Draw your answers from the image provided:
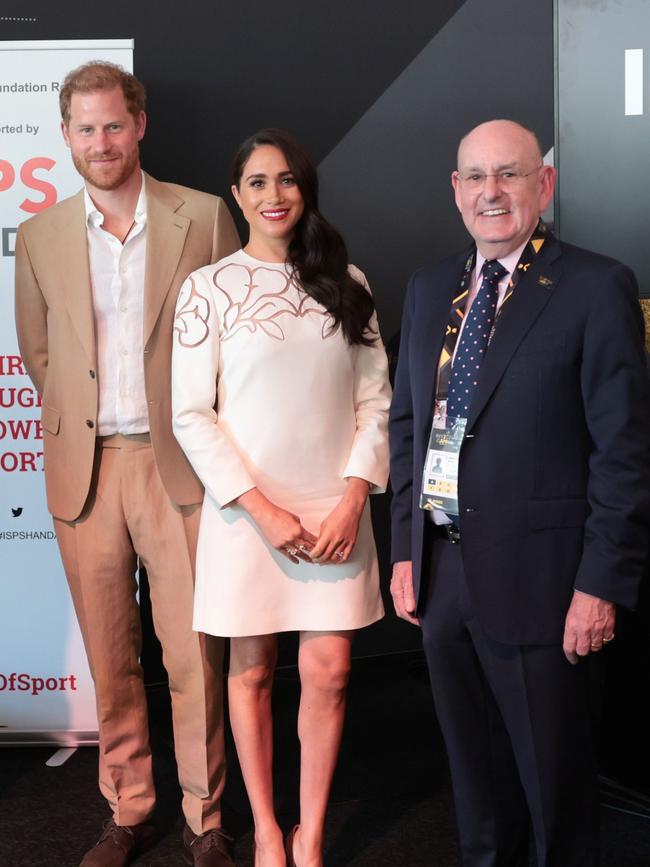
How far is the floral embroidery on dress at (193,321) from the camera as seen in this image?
2520 mm

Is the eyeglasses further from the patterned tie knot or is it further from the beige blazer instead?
the beige blazer

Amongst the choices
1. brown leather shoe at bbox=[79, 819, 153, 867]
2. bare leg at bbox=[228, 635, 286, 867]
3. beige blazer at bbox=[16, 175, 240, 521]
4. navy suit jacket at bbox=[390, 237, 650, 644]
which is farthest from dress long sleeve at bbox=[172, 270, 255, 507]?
brown leather shoe at bbox=[79, 819, 153, 867]

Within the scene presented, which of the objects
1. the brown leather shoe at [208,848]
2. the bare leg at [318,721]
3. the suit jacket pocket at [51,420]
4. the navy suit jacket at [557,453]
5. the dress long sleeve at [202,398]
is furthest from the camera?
the suit jacket pocket at [51,420]

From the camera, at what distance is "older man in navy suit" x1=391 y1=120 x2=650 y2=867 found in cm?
194

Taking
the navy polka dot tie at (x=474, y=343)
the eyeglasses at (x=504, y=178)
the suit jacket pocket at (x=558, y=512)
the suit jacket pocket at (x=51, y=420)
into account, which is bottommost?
the suit jacket pocket at (x=558, y=512)

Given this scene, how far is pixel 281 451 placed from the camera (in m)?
2.50

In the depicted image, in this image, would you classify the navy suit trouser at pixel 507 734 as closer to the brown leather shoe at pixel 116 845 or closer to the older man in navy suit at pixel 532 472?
the older man in navy suit at pixel 532 472

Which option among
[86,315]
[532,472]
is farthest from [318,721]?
[86,315]

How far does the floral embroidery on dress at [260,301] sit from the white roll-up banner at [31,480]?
3.69 ft

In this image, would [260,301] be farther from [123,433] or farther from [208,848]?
[208,848]

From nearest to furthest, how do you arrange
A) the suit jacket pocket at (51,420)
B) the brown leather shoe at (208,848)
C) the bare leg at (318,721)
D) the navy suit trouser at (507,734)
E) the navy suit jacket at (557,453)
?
the navy suit jacket at (557,453) → the navy suit trouser at (507,734) → the bare leg at (318,721) → the brown leather shoe at (208,848) → the suit jacket pocket at (51,420)

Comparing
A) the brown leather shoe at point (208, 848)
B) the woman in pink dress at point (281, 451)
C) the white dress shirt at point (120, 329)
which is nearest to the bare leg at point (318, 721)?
the woman in pink dress at point (281, 451)

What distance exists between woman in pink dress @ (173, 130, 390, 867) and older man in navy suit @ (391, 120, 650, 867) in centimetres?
39

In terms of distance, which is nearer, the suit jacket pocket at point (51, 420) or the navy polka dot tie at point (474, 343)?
the navy polka dot tie at point (474, 343)
